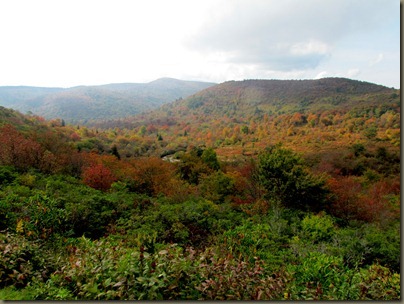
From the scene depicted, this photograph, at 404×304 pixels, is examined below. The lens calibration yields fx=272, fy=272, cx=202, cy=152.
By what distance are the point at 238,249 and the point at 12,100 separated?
212267 mm

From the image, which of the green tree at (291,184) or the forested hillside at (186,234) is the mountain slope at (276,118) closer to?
the forested hillside at (186,234)

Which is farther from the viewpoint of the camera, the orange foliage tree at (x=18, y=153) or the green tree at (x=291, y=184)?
the green tree at (x=291, y=184)

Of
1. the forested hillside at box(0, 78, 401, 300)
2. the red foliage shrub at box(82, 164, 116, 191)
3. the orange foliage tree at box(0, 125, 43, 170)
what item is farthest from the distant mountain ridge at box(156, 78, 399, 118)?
the orange foliage tree at box(0, 125, 43, 170)

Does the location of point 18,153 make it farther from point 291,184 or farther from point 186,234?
point 291,184

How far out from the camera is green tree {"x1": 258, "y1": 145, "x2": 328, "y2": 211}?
1196 cm

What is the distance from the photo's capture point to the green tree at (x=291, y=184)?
1196 cm

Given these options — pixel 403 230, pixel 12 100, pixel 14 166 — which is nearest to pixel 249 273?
pixel 403 230

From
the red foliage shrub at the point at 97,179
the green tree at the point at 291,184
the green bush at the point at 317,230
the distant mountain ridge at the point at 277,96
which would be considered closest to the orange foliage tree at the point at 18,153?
the red foliage shrub at the point at 97,179

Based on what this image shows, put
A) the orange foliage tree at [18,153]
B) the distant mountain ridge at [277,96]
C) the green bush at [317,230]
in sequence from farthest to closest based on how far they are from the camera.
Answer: the distant mountain ridge at [277,96], the orange foliage tree at [18,153], the green bush at [317,230]

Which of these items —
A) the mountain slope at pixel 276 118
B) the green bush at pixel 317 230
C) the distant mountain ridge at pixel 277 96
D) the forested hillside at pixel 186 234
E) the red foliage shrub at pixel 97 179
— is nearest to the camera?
the forested hillside at pixel 186 234

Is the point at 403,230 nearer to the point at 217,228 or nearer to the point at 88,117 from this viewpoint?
the point at 217,228

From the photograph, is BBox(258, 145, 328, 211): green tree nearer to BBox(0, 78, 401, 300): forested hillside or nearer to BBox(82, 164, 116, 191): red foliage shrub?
BBox(0, 78, 401, 300): forested hillside

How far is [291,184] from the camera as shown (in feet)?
39.3

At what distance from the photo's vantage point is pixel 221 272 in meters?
3.14
